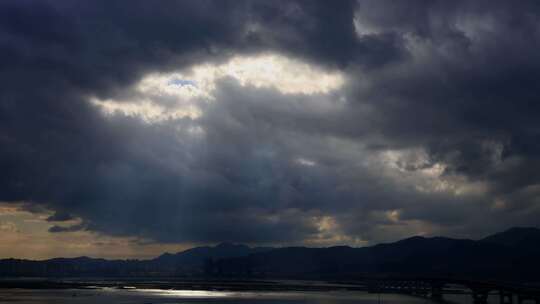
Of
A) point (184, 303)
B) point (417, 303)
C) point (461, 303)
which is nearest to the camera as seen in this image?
point (184, 303)

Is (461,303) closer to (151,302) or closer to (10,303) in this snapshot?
(151,302)

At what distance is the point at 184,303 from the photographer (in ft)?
528

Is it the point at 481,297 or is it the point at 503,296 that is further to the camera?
the point at 481,297

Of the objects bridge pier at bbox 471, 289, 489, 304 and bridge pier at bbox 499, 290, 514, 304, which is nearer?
bridge pier at bbox 499, 290, 514, 304

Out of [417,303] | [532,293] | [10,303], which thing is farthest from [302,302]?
[10,303]

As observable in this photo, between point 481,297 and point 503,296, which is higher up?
point 503,296

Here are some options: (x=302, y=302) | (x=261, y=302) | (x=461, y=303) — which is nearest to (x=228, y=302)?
(x=261, y=302)

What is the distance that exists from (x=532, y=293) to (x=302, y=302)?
56697 millimetres

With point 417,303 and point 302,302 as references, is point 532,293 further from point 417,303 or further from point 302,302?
point 302,302

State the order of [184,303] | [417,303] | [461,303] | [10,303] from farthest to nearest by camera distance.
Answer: [461,303]
[417,303]
[184,303]
[10,303]

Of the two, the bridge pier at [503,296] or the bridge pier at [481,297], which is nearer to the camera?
the bridge pier at [503,296]

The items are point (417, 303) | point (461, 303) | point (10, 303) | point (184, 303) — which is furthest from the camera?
point (461, 303)

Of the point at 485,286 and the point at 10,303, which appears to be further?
the point at 485,286

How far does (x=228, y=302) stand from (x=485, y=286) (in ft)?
257
